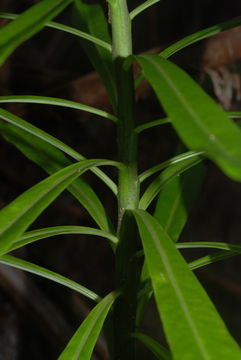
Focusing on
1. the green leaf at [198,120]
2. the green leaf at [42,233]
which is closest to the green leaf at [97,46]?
the green leaf at [42,233]

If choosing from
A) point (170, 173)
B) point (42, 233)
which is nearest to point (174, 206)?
point (170, 173)

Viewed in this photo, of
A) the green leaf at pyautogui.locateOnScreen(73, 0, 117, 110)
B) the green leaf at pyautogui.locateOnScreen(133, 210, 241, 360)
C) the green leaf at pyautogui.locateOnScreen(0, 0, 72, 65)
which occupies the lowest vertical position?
the green leaf at pyautogui.locateOnScreen(133, 210, 241, 360)

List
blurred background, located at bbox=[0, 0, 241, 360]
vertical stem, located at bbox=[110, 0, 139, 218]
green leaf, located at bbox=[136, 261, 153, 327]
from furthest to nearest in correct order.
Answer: blurred background, located at bbox=[0, 0, 241, 360], green leaf, located at bbox=[136, 261, 153, 327], vertical stem, located at bbox=[110, 0, 139, 218]

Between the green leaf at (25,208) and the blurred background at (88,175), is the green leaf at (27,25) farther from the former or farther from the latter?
the blurred background at (88,175)

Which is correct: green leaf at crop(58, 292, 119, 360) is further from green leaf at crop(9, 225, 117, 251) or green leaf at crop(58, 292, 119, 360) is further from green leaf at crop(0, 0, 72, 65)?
green leaf at crop(0, 0, 72, 65)

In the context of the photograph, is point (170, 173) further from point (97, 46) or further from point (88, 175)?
point (88, 175)

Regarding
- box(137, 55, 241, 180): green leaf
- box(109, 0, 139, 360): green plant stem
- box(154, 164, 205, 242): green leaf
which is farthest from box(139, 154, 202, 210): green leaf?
box(137, 55, 241, 180): green leaf
